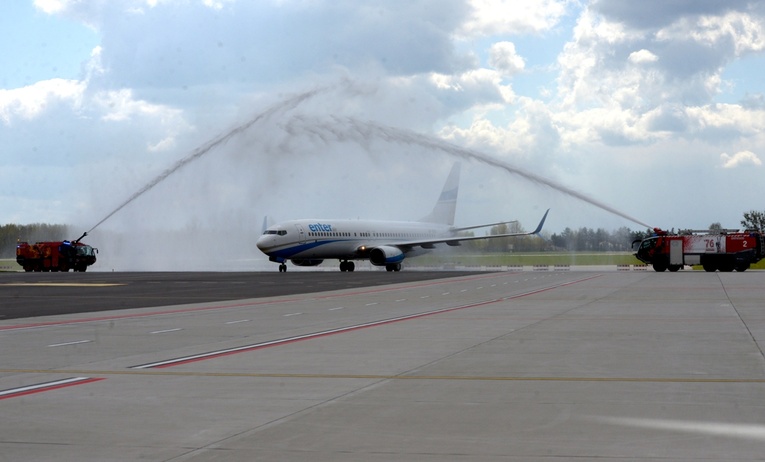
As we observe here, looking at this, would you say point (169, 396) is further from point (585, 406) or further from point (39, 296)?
point (39, 296)

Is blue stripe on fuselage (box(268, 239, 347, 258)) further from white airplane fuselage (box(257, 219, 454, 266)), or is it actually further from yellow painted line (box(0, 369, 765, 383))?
yellow painted line (box(0, 369, 765, 383))

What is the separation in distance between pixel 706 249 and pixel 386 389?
63.4 metres

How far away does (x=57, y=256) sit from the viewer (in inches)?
3233

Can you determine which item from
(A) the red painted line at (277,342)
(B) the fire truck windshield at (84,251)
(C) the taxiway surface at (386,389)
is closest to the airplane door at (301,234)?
(B) the fire truck windshield at (84,251)

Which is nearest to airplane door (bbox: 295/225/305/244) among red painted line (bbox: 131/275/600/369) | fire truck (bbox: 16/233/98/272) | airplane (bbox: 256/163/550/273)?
airplane (bbox: 256/163/550/273)

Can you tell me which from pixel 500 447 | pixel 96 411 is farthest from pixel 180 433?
pixel 500 447

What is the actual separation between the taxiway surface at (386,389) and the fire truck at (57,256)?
59593mm

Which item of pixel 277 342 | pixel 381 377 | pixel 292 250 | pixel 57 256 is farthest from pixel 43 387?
pixel 57 256

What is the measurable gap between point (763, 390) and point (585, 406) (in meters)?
2.72

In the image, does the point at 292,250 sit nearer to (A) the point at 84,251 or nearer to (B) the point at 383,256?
(B) the point at 383,256

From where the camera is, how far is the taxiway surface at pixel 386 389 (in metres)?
8.48

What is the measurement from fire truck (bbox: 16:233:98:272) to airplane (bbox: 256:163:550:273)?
66.2 feet

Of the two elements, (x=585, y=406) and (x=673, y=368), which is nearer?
(x=585, y=406)

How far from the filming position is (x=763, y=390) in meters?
11.6
